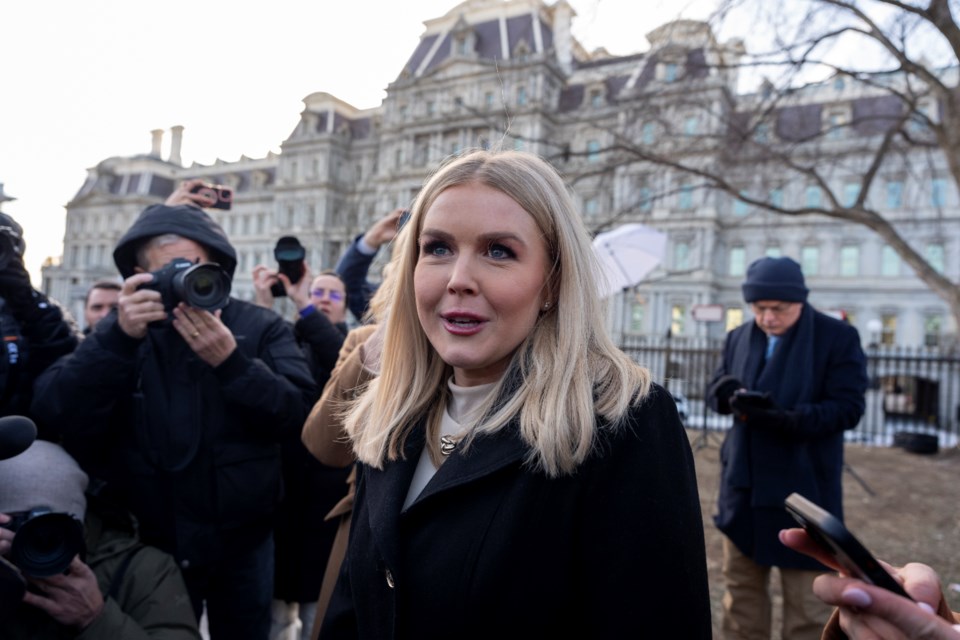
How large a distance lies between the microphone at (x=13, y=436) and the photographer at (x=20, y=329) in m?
1.44

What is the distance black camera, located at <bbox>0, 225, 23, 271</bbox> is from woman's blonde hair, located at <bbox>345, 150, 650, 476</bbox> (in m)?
1.81

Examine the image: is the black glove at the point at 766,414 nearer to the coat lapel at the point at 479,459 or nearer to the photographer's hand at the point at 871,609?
the photographer's hand at the point at 871,609

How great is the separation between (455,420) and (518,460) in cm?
34

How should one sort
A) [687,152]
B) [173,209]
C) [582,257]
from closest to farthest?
[582,257] → [173,209] → [687,152]

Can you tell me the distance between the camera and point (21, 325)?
8.54 ft

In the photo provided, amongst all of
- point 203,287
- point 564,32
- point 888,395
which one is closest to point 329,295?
point 203,287

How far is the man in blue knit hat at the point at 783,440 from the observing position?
3.04 meters

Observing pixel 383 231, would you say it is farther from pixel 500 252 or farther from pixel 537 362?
pixel 537 362

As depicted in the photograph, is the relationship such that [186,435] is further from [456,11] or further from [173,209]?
[456,11]

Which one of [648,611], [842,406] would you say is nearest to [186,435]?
[648,611]

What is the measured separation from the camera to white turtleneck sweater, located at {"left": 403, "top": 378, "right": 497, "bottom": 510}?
1535 millimetres

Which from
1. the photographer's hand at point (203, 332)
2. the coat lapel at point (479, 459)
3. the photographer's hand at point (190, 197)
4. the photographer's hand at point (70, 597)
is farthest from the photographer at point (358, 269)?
the coat lapel at point (479, 459)

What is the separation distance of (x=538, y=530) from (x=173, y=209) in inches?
86.7

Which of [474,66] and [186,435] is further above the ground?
[474,66]
